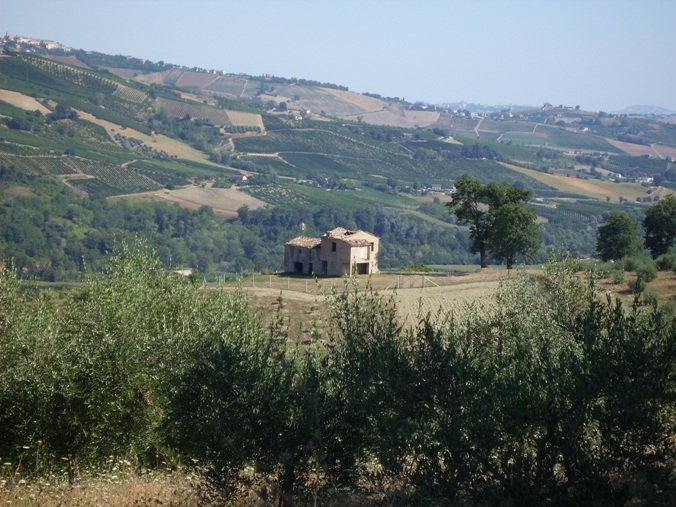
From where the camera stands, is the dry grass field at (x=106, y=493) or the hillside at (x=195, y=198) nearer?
the dry grass field at (x=106, y=493)

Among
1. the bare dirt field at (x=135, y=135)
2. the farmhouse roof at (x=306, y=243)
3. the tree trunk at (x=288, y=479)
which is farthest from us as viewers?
the bare dirt field at (x=135, y=135)

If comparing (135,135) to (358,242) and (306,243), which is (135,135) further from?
(358,242)

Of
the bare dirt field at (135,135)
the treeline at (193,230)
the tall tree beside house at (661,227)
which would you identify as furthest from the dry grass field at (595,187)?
the tall tree beside house at (661,227)

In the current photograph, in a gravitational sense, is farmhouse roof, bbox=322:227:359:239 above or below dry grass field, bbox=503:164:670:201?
above

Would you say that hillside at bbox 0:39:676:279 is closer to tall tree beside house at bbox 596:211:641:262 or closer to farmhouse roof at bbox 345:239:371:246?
farmhouse roof at bbox 345:239:371:246

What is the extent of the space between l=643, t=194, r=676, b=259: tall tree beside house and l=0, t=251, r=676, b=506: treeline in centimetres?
4972

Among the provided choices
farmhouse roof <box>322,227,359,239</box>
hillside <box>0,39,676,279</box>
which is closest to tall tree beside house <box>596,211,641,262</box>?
farmhouse roof <box>322,227,359,239</box>

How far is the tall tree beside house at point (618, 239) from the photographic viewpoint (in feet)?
209

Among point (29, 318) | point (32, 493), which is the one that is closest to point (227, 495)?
point (32, 493)

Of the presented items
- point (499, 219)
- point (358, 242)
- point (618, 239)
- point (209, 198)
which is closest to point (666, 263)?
point (618, 239)

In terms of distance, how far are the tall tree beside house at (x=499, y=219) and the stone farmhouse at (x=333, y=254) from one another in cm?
811

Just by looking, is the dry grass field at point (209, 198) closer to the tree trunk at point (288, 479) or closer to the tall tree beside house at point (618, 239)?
the tall tree beside house at point (618, 239)

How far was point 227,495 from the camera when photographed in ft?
42.7

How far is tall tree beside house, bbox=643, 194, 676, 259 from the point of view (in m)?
63.1
